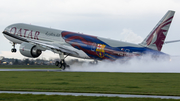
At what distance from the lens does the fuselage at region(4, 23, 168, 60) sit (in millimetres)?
43031

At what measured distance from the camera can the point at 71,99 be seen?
1617 centimetres

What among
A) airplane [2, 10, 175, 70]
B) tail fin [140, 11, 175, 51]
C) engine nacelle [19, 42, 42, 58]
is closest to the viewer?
tail fin [140, 11, 175, 51]

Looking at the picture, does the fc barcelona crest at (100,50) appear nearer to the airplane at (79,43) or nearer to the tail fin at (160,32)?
the airplane at (79,43)

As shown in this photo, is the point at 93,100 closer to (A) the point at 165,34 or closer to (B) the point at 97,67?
(A) the point at 165,34

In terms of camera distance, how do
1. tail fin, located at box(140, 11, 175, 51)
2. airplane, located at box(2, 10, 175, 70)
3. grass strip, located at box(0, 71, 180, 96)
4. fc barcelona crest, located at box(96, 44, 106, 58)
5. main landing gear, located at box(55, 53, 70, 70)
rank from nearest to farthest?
1. grass strip, located at box(0, 71, 180, 96)
2. tail fin, located at box(140, 11, 175, 51)
3. airplane, located at box(2, 10, 175, 70)
4. fc barcelona crest, located at box(96, 44, 106, 58)
5. main landing gear, located at box(55, 53, 70, 70)

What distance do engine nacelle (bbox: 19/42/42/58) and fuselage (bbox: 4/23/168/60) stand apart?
1.21 m

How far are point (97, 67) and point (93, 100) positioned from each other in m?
32.7

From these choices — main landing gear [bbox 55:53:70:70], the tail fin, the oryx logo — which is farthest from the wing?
the oryx logo

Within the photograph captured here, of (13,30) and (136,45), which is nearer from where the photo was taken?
(136,45)

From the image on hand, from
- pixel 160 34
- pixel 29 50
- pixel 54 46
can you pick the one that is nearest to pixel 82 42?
A: pixel 54 46

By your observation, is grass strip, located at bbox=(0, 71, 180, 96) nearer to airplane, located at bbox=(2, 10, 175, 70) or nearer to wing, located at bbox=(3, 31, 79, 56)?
airplane, located at bbox=(2, 10, 175, 70)

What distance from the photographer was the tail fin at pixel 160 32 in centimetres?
4112

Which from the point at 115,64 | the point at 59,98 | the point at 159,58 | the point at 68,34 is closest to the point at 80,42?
the point at 68,34

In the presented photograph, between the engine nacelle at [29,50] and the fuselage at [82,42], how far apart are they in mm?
1214
